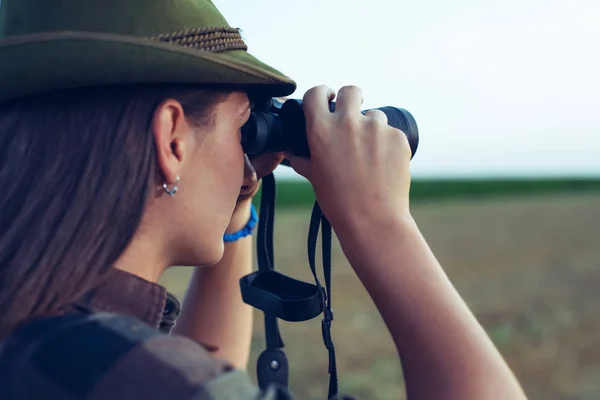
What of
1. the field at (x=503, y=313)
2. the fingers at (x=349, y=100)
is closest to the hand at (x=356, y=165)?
the fingers at (x=349, y=100)

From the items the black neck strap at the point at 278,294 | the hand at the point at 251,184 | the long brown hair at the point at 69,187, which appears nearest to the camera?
the long brown hair at the point at 69,187

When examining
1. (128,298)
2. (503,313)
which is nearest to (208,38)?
(128,298)

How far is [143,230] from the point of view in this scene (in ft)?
3.61

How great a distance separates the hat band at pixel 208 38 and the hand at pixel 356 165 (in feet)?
0.62

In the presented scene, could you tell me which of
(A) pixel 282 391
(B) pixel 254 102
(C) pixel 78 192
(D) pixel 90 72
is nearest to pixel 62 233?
(C) pixel 78 192

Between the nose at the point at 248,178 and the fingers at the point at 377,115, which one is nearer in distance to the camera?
the fingers at the point at 377,115

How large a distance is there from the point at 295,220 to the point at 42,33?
41.8 ft

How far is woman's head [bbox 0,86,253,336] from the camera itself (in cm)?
100

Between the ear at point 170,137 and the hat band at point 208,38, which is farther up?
the hat band at point 208,38

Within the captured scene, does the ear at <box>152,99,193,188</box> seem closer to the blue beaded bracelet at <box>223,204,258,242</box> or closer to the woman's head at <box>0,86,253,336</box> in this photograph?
the woman's head at <box>0,86,253,336</box>

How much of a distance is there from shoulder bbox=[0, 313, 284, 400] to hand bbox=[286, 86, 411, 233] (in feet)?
1.38

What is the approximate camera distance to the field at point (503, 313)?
3.65 metres

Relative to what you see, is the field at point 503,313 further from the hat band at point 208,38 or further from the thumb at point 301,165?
the hat band at point 208,38

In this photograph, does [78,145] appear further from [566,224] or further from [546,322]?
[566,224]
